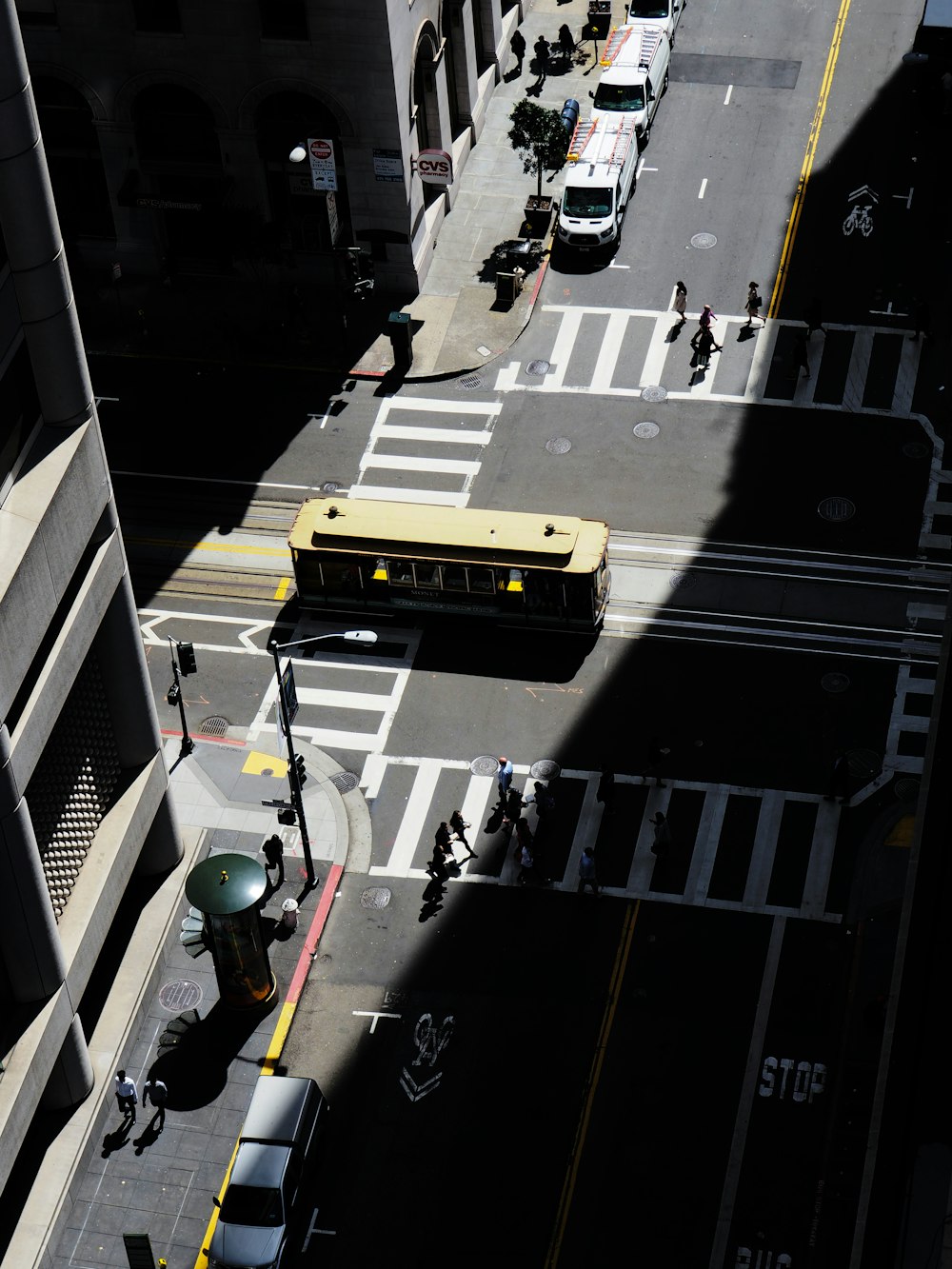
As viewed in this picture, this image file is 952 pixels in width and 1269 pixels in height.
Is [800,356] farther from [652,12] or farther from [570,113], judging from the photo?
[652,12]

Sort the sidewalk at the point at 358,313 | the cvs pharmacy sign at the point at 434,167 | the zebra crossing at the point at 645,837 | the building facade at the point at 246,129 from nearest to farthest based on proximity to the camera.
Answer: the zebra crossing at the point at 645,837 → the building facade at the point at 246,129 → the sidewalk at the point at 358,313 → the cvs pharmacy sign at the point at 434,167

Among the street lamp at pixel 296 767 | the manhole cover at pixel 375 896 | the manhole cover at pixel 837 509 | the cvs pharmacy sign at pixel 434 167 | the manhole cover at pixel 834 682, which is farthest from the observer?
the cvs pharmacy sign at pixel 434 167

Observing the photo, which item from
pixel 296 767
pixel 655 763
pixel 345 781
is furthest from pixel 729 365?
pixel 296 767

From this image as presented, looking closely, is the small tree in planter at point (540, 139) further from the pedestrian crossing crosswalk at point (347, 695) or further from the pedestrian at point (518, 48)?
the pedestrian crossing crosswalk at point (347, 695)

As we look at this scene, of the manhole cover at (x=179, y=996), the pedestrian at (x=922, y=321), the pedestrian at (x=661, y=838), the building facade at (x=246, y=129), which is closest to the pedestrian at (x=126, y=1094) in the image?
the manhole cover at (x=179, y=996)

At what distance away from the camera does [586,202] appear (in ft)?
205

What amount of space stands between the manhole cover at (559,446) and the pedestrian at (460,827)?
1496 cm

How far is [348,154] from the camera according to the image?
2338 inches

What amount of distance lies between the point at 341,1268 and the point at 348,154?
119ft

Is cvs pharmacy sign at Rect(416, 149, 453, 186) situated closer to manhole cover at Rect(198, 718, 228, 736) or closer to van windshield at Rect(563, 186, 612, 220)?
van windshield at Rect(563, 186, 612, 220)

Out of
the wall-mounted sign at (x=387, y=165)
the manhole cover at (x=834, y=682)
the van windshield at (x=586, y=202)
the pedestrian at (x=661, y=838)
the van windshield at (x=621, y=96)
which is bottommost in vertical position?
the pedestrian at (x=661, y=838)

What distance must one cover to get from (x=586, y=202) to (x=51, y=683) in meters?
34.5

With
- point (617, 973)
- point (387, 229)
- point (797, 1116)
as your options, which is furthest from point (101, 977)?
point (387, 229)

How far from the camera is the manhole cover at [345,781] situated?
4622cm
